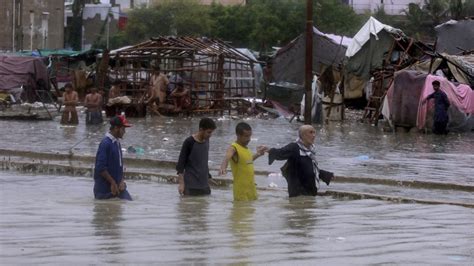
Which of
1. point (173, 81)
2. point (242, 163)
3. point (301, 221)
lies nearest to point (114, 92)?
point (173, 81)

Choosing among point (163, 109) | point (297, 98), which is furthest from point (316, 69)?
point (163, 109)

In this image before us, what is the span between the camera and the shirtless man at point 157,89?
32469 millimetres

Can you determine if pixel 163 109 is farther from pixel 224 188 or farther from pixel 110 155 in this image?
pixel 110 155

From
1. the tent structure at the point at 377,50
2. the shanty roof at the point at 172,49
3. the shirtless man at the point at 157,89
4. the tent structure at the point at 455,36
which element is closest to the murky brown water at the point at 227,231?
the shirtless man at the point at 157,89

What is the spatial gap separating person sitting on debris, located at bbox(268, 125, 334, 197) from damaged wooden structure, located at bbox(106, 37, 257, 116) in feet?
66.9

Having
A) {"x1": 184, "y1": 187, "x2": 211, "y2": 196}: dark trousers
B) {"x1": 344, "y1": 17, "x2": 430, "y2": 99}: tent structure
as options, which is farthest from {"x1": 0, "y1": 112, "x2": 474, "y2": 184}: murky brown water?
{"x1": 184, "y1": 187, "x2": 211, "y2": 196}: dark trousers

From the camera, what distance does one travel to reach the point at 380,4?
3024 inches

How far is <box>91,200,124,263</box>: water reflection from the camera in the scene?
8.38m

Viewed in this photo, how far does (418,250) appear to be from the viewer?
875 cm

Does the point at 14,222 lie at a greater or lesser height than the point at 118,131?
lesser

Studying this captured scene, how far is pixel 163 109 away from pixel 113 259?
25.5m

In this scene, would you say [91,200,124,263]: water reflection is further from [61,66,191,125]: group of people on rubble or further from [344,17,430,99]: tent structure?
[344,17,430,99]: tent structure

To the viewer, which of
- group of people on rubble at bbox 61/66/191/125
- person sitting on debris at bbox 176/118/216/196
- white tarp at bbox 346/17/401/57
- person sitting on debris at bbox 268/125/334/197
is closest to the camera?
person sitting on debris at bbox 268/125/334/197

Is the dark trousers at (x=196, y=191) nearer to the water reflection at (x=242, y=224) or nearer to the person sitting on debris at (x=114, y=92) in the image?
the water reflection at (x=242, y=224)
